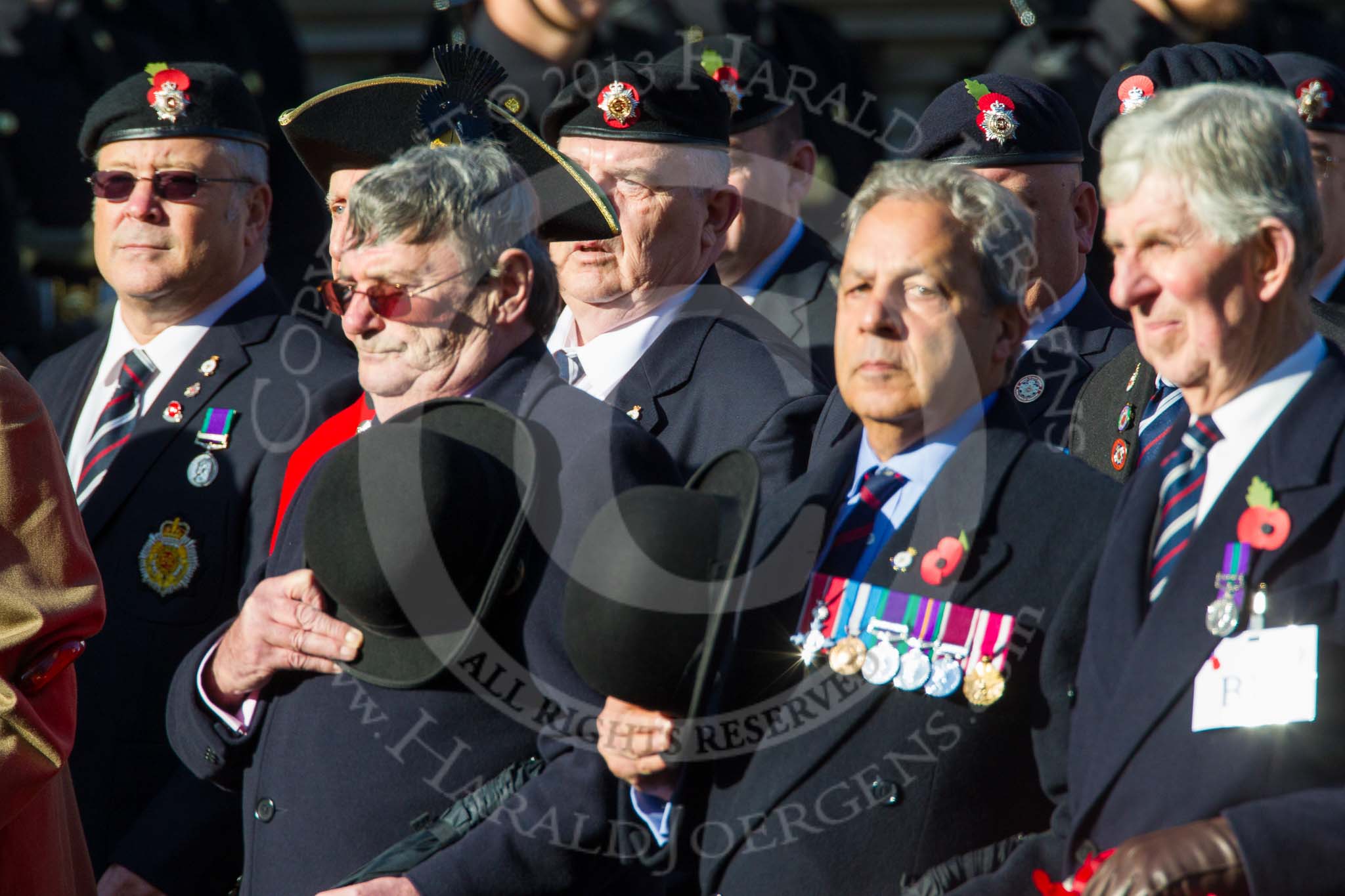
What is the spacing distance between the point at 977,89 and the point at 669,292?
0.96 metres

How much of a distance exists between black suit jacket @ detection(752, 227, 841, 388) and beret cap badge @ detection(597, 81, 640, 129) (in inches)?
32.6

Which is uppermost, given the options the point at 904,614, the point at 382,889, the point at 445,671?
the point at 904,614

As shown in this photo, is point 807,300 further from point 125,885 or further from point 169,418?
point 125,885

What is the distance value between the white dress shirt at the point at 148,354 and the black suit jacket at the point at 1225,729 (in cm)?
285

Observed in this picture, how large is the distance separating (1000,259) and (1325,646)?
843mm

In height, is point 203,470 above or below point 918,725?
below

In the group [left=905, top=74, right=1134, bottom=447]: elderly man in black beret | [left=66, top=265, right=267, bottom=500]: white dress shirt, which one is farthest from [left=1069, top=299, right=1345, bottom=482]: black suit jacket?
[left=66, top=265, right=267, bottom=500]: white dress shirt

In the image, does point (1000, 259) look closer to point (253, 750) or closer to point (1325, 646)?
point (1325, 646)

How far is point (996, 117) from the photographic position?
15.1ft

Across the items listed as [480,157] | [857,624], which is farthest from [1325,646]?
[480,157]

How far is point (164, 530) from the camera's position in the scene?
4484 millimetres

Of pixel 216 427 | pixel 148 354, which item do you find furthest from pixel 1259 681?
pixel 148 354

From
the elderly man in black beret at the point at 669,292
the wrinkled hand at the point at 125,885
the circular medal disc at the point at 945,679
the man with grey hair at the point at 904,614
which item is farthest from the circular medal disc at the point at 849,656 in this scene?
the wrinkled hand at the point at 125,885

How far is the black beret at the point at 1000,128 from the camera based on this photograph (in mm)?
4602
